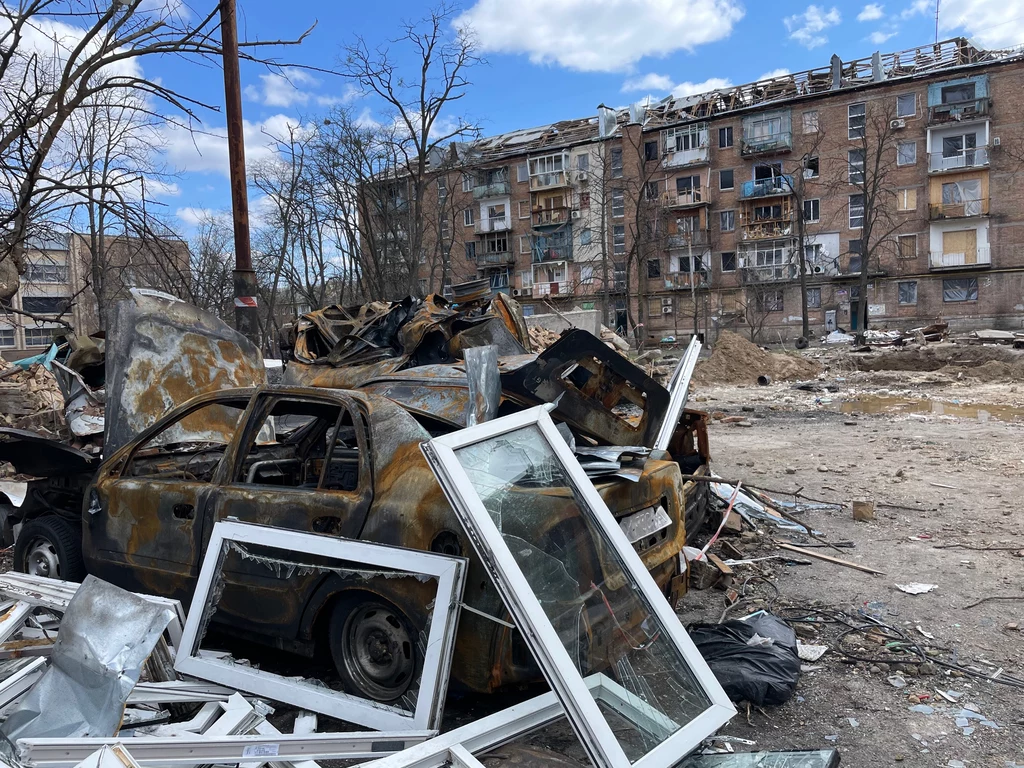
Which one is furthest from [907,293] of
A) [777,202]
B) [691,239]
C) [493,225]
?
[493,225]

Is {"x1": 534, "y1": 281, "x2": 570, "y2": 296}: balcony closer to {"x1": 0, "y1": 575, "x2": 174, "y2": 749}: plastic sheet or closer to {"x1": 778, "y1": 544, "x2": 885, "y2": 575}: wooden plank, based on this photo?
{"x1": 778, "y1": 544, "x2": 885, "y2": 575}: wooden plank

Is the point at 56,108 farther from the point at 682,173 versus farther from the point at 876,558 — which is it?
the point at 682,173

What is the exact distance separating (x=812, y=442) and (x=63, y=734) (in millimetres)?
11022

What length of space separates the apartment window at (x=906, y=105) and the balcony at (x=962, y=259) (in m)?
8.03

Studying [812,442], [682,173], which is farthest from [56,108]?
[682,173]

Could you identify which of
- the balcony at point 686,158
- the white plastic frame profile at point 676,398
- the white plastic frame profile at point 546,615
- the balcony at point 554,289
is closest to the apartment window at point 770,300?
the balcony at point 686,158

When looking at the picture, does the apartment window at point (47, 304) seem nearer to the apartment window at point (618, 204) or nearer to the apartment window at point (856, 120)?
the apartment window at point (618, 204)

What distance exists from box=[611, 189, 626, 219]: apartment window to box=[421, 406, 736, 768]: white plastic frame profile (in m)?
48.2

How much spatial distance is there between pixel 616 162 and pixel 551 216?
584cm

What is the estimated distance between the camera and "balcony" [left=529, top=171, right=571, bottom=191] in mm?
50312

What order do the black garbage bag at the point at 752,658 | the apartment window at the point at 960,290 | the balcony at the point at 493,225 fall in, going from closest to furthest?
1. the black garbage bag at the point at 752,658
2. the apartment window at the point at 960,290
3. the balcony at the point at 493,225

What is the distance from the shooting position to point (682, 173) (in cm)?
4791

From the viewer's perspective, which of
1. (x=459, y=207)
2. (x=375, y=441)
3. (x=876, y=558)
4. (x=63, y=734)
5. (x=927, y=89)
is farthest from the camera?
(x=459, y=207)

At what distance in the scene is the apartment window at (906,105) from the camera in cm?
4131
